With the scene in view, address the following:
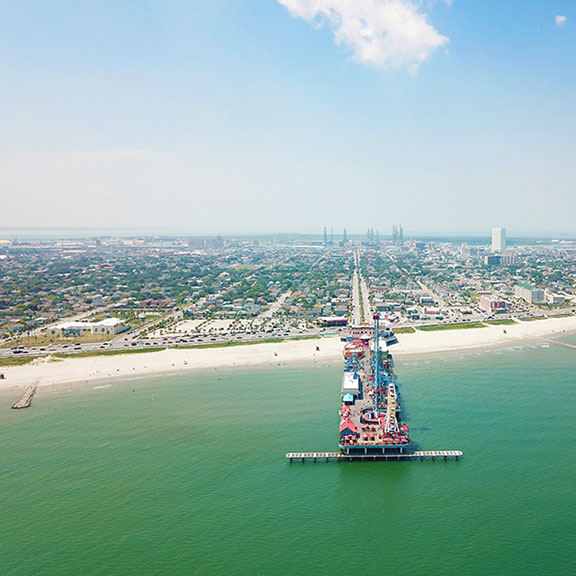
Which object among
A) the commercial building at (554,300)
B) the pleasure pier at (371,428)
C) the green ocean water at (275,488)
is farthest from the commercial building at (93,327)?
the commercial building at (554,300)

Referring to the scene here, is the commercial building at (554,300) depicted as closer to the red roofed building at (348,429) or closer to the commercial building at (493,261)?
the commercial building at (493,261)

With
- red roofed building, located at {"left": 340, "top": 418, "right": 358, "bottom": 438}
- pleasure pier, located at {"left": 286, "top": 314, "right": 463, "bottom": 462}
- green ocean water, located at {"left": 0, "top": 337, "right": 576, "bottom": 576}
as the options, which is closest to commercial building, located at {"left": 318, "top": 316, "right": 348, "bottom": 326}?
pleasure pier, located at {"left": 286, "top": 314, "right": 463, "bottom": 462}

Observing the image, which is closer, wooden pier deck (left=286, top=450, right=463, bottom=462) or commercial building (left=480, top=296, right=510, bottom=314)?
wooden pier deck (left=286, top=450, right=463, bottom=462)

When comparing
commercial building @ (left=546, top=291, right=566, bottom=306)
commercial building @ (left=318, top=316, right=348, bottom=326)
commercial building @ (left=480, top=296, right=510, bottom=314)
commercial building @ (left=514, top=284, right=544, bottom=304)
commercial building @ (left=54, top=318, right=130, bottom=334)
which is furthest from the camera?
commercial building @ (left=514, top=284, right=544, bottom=304)

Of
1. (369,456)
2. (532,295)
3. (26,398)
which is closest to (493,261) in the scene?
(532,295)

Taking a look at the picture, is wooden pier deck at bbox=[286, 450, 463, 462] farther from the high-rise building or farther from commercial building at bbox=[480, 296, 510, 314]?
the high-rise building

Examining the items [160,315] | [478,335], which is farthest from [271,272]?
[478,335]

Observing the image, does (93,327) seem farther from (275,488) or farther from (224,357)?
(275,488)
